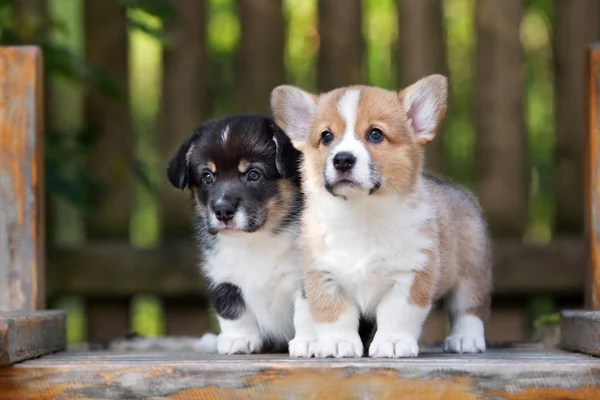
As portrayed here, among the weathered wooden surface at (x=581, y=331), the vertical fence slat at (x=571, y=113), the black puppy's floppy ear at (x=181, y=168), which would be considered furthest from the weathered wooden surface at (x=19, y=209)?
the vertical fence slat at (x=571, y=113)

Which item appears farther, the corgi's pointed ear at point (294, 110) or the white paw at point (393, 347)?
the corgi's pointed ear at point (294, 110)

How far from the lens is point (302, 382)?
332cm

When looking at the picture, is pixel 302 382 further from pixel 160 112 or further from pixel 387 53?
pixel 387 53

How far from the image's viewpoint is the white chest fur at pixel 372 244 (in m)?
3.81

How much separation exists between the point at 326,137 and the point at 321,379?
1.04 meters

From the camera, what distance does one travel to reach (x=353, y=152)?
3.65 m

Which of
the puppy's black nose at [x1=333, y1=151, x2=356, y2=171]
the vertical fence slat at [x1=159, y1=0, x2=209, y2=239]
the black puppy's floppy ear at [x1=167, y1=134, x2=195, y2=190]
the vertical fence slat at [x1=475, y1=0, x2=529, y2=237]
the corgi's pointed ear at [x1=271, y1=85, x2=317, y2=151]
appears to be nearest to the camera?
the puppy's black nose at [x1=333, y1=151, x2=356, y2=171]

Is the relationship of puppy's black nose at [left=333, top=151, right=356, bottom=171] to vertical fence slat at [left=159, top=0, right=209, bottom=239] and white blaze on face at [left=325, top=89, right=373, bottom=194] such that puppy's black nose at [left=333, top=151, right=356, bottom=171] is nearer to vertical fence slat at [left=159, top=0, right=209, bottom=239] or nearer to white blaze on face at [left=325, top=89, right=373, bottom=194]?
white blaze on face at [left=325, top=89, right=373, bottom=194]

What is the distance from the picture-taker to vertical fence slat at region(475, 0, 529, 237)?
590cm

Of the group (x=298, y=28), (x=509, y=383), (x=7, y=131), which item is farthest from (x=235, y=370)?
(x=298, y=28)

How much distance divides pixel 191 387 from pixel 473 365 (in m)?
0.94

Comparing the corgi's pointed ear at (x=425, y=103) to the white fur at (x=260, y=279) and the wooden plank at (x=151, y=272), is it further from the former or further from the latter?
the wooden plank at (x=151, y=272)

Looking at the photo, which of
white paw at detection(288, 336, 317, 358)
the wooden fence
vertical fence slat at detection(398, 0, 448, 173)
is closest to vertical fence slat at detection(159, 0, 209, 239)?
the wooden fence

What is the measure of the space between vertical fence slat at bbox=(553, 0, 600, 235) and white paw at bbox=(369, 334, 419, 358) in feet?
8.21
